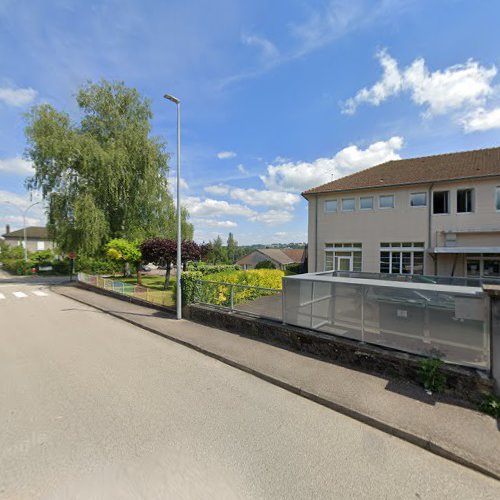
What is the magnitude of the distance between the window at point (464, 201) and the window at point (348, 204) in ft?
18.7

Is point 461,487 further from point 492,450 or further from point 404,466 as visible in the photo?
point 492,450

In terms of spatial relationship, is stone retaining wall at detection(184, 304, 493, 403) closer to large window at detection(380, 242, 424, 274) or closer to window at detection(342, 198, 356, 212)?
large window at detection(380, 242, 424, 274)

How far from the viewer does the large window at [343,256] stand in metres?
18.6

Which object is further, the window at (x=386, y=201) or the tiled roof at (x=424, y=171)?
the window at (x=386, y=201)

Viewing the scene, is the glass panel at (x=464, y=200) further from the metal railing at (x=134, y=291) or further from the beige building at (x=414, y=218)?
the metal railing at (x=134, y=291)

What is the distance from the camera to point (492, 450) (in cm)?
314

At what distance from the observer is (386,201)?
17.6 m

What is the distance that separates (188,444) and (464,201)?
1869 centimetres

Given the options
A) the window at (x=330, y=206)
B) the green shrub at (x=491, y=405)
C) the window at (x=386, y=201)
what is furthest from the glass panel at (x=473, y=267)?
the green shrub at (x=491, y=405)

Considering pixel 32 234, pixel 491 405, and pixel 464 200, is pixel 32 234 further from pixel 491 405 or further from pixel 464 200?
pixel 491 405

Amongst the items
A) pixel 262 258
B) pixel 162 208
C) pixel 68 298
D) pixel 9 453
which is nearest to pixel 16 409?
pixel 9 453

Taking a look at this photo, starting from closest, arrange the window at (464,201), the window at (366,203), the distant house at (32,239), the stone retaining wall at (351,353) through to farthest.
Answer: the stone retaining wall at (351,353)
the window at (464,201)
the window at (366,203)
the distant house at (32,239)

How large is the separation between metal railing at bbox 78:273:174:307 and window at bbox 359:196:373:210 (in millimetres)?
13366

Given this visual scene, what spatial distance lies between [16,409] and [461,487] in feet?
18.6
